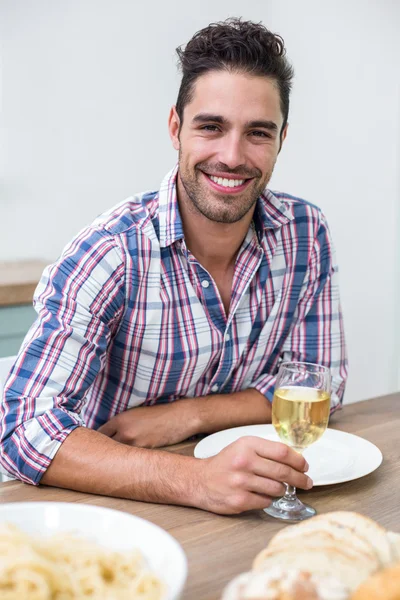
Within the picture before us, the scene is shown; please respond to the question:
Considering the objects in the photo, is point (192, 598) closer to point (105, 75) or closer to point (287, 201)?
point (287, 201)

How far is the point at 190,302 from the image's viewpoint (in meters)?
1.61

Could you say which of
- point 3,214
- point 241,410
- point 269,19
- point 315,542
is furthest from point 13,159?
point 315,542

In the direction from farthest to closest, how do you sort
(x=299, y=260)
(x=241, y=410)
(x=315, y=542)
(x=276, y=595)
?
(x=299, y=260) → (x=241, y=410) → (x=315, y=542) → (x=276, y=595)

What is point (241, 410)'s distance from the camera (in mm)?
1565

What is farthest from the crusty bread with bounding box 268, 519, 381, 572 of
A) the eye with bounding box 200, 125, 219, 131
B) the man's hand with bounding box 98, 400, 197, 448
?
the eye with bounding box 200, 125, 219, 131

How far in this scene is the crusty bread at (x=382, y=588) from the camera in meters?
0.55

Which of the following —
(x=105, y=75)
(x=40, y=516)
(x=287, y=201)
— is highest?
(x=105, y=75)

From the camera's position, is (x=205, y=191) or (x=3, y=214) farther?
(x=3, y=214)

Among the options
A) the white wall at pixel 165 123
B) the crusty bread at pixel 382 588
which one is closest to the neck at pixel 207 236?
the crusty bread at pixel 382 588

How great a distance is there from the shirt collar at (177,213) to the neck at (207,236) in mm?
45

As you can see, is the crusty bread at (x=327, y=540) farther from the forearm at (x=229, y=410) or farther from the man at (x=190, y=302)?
the forearm at (x=229, y=410)

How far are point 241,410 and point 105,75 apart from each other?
6.67 ft

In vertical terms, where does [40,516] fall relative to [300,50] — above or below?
below

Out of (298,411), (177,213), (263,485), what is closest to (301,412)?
(298,411)
